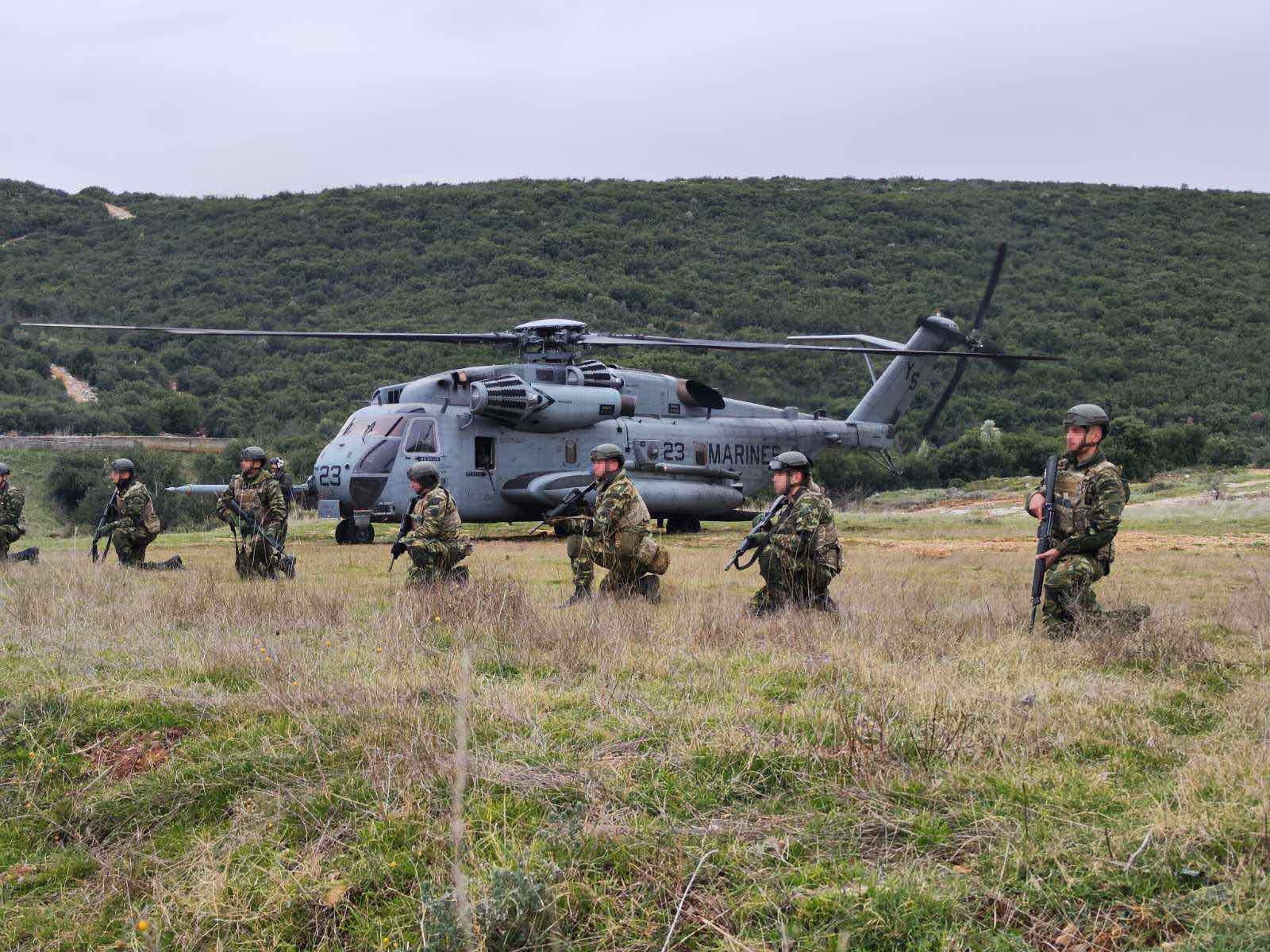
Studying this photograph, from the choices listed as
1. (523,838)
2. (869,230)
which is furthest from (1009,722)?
(869,230)

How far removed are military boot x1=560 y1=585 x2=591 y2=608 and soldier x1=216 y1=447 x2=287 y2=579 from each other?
4049 mm

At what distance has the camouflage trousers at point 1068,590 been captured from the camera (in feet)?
26.4

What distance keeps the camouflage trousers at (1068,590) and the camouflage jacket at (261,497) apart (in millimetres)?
8239

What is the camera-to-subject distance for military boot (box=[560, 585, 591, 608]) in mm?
9576

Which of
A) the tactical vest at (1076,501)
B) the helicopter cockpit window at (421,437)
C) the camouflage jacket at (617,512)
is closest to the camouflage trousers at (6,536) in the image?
the helicopter cockpit window at (421,437)

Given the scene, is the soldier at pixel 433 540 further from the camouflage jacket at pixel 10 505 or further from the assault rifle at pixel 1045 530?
the camouflage jacket at pixel 10 505

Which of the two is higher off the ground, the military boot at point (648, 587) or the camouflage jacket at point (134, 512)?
the camouflage jacket at point (134, 512)

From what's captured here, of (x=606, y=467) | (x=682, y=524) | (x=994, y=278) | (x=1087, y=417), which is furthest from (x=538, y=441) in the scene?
(x=1087, y=417)

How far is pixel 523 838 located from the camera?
449 cm

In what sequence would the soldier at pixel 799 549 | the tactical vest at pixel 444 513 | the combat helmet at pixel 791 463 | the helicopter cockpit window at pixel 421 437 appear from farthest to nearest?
the helicopter cockpit window at pixel 421 437 → the tactical vest at pixel 444 513 → the combat helmet at pixel 791 463 → the soldier at pixel 799 549

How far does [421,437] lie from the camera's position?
1838cm

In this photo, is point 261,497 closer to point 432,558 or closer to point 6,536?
point 432,558

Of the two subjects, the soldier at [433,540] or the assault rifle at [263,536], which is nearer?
the soldier at [433,540]

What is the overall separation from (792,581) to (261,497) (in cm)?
644
